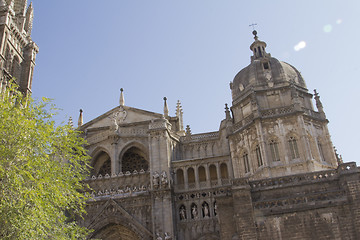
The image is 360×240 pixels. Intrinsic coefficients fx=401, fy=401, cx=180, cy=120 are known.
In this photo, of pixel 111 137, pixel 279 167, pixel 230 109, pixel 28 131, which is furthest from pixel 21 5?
pixel 279 167

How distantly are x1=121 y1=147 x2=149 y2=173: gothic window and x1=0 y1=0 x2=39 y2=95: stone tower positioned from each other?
10.8 metres

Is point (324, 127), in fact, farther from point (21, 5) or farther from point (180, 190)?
point (21, 5)

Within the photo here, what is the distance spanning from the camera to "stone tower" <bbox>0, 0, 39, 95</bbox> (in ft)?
113

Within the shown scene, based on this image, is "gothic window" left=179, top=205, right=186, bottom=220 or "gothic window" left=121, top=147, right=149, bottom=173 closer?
"gothic window" left=179, top=205, right=186, bottom=220

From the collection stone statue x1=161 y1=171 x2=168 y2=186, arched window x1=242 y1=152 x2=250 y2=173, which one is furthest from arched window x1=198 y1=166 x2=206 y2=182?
arched window x1=242 y1=152 x2=250 y2=173

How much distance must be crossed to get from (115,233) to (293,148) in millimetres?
13973

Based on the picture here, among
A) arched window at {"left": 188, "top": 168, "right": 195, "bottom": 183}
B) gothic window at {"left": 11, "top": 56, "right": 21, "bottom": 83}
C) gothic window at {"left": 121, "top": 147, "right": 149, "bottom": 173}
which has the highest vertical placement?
gothic window at {"left": 11, "top": 56, "right": 21, "bottom": 83}

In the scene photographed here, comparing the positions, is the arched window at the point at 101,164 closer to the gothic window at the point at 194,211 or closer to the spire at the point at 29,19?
the gothic window at the point at 194,211

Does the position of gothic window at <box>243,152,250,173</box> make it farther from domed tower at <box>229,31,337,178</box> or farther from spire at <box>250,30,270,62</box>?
spire at <box>250,30,270,62</box>

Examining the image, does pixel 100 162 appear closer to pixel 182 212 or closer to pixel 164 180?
pixel 164 180

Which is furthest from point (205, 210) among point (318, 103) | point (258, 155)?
point (318, 103)

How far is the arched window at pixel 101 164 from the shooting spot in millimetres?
33688

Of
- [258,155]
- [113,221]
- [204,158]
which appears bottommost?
[113,221]

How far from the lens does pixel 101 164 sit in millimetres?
34031
